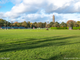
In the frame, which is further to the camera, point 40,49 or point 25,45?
point 25,45

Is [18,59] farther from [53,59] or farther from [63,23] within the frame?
[63,23]

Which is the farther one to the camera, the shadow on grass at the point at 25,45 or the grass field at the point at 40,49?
the shadow on grass at the point at 25,45

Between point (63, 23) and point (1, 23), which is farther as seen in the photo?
point (63, 23)

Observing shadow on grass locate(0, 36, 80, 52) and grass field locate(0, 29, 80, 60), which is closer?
grass field locate(0, 29, 80, 60)

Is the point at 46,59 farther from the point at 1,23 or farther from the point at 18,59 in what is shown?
the point at 1,23

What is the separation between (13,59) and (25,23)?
124813 millimetres

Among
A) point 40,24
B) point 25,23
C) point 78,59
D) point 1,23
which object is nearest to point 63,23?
point 40,24

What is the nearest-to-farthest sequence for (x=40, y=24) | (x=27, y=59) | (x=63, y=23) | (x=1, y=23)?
(x=27, y=59), (x=1, y=23), (x=63, y=23), (x=40, y=24)

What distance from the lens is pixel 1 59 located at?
443 centimetres

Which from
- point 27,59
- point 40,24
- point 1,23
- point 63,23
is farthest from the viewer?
point 40,24

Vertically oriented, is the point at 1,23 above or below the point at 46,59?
above

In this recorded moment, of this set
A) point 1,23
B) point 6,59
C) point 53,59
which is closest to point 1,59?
point 6,59

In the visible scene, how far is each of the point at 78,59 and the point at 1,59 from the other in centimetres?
404

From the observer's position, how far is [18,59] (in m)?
4.45
